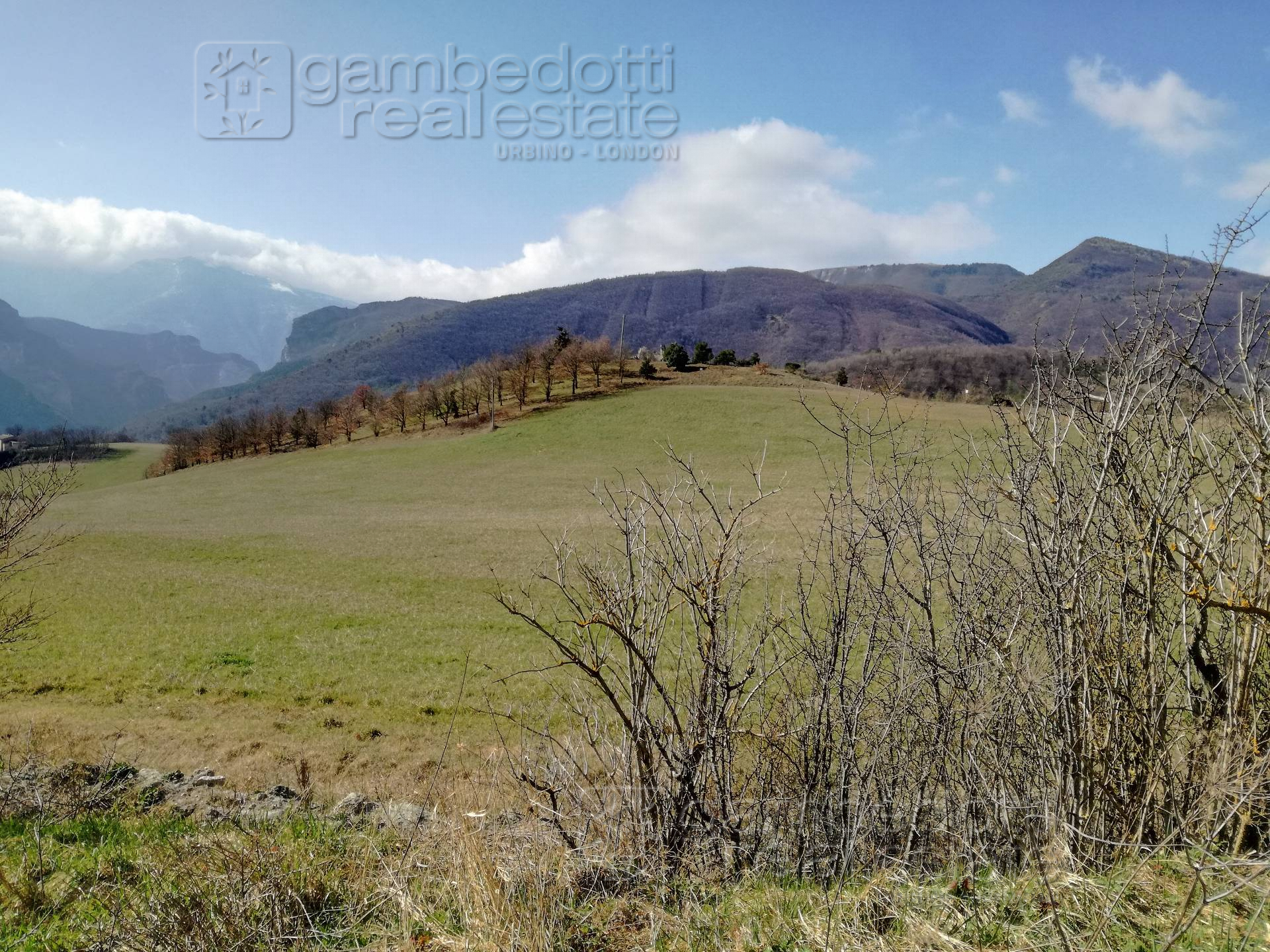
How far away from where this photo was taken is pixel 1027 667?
12.0 ft

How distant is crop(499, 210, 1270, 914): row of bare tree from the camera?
3.32m

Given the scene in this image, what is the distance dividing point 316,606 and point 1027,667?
18559 millimetres

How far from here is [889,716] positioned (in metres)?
4.01

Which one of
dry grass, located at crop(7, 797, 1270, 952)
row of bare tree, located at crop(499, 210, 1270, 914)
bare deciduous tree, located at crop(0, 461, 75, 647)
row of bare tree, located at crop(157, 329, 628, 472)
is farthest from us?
row of bare tree, located at crop(157, 329, 628, 472)

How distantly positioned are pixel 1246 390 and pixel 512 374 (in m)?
66.8

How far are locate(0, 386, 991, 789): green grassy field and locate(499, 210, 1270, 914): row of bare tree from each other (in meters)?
0.91

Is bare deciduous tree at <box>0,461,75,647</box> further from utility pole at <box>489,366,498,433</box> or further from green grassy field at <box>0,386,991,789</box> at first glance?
utility pole at <box>489,366,498,433</box>

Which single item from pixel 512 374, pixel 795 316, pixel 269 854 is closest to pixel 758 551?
pixel 269 854

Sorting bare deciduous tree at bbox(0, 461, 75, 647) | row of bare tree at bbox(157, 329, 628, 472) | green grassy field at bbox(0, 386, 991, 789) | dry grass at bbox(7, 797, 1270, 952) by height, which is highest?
row of bare tree at bbox(157, 329, 628, 472)

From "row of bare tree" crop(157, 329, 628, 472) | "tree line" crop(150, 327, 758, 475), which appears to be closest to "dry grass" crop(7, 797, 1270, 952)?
"tree line" crop(150, 327, 758, 475)

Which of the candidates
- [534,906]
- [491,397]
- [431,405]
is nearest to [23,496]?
[534,906]

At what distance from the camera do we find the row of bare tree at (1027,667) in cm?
332

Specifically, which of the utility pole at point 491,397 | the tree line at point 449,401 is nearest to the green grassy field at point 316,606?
the utility pole at point 491,397

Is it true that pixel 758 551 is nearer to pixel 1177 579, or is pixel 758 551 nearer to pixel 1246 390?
pixel 1177 579
